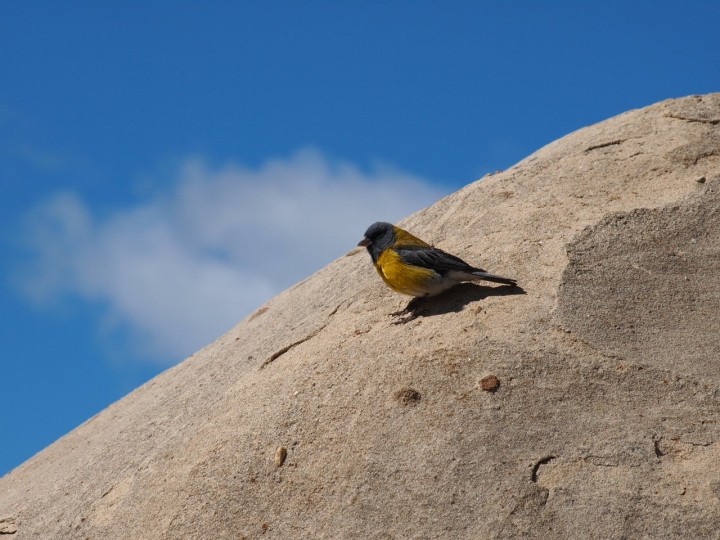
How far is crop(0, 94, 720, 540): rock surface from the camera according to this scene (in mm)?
4629

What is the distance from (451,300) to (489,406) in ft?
3.70

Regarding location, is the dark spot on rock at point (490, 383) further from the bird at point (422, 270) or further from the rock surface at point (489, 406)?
the bird at point (422, 270)

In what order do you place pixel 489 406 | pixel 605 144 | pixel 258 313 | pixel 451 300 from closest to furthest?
pixel 489 406 → pixel 451 300 → pixel 605 144 → pixel 258 313

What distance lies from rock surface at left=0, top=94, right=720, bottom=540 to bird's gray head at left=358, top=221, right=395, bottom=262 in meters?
0.53

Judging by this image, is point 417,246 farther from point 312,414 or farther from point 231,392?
point 231,392

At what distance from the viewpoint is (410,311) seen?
5914 mm

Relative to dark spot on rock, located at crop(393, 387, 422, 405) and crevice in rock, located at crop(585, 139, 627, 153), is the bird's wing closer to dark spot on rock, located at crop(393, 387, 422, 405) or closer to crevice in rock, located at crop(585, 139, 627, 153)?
dark spot on rock, located at crop(393, 387, 422, 405)

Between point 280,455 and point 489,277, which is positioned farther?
point 489,277

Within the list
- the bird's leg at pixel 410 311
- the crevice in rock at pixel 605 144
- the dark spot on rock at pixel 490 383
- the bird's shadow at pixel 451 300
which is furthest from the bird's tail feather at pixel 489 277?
the crevice in rock at pixel 605 144

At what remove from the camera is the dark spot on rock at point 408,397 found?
5.11 meters

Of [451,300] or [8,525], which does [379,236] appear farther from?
[8,525]

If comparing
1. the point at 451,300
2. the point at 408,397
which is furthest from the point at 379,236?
the point at 408,397

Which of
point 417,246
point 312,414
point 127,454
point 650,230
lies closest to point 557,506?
point 312,414

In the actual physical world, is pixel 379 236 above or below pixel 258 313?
below
